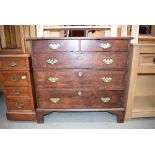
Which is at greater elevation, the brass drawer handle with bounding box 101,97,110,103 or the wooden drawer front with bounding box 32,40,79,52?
the wooden drawer front with bounding box 32,40,79,52

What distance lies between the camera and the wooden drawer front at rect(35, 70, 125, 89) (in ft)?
5.59

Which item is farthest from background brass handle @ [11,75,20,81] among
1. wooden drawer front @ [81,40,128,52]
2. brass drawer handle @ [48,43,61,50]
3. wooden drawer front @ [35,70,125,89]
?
wooden drawer front @ [81,40,128,52]

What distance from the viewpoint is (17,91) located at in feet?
5.92

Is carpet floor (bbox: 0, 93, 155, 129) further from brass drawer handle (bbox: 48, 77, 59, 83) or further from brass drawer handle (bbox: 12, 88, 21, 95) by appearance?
brass drawer handle (bbox: 48, 77, 59, 83)

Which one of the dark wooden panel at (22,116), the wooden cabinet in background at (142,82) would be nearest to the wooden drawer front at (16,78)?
the dark wooden panel at (22,116)

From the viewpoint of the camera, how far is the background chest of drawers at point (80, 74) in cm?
159

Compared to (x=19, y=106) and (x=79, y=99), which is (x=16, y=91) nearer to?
(x=19, y=106)

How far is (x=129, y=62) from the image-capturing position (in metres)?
1.74

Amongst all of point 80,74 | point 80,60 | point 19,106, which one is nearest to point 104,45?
point 80,60

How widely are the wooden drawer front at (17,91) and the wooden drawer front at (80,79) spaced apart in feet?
0.50

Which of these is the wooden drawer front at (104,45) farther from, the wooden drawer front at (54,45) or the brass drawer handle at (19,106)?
the brass drawer handle at (19,106)

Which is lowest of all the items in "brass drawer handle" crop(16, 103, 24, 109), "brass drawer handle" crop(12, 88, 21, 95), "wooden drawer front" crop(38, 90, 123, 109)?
"brass drawer handle" crop(16, 103, 24, 109)

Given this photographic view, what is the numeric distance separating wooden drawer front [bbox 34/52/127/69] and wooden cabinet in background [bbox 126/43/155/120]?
0.51 feet

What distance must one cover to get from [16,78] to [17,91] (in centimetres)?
15
